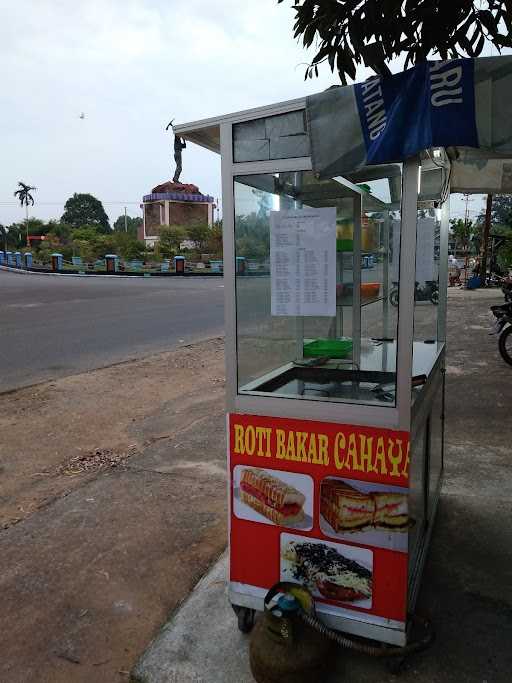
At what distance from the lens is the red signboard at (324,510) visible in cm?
200

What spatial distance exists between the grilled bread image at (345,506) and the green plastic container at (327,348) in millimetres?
941

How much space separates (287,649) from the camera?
1.95 meters

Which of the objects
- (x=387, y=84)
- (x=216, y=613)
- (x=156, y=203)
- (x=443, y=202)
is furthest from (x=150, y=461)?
(x=156, y=203)

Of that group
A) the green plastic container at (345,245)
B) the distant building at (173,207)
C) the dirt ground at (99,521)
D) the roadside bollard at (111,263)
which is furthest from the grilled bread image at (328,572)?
the distant building at (173,207)

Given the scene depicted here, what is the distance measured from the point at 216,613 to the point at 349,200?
2.05 metres

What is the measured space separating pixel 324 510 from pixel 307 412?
0.38m

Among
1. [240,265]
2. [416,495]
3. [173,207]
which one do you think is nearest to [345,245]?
[240,265]

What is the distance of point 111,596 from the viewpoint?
262cm

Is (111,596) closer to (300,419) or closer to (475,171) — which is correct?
(300,419)

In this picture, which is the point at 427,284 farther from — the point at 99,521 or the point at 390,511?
the point at 99,521

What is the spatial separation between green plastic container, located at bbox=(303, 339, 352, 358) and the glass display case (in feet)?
0.89

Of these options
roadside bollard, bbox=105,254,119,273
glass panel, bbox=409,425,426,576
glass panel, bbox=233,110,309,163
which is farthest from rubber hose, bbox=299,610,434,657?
roadside bollard, bbox=105,254,119,273

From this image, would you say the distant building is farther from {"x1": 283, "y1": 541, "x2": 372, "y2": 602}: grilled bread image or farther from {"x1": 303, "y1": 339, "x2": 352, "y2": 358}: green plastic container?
{"x1": 283, "y1": 541, "x2": 372, "y2": 602}: grilled bread image

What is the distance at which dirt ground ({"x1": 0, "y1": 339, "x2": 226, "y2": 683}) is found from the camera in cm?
234
